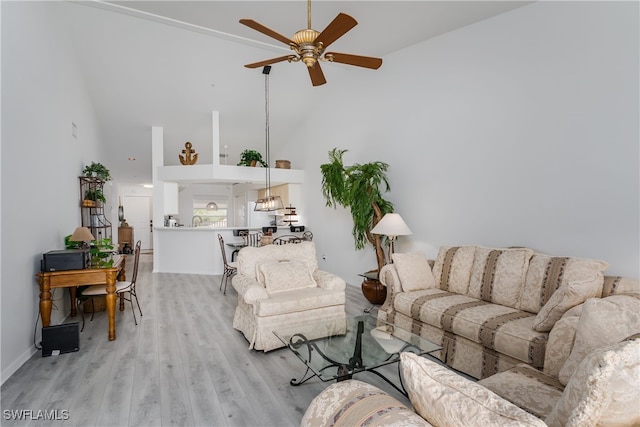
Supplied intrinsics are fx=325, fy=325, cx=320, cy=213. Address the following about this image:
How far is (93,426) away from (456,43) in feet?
16.4

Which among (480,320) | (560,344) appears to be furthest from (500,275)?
(560,344)

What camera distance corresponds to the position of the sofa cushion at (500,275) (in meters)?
2.94

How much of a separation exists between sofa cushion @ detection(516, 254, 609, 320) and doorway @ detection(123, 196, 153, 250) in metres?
11.9

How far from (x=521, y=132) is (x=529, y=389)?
2633mm

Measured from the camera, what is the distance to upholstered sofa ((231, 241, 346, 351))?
3082 millimetres

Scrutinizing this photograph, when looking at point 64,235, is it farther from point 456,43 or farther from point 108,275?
point 456,43

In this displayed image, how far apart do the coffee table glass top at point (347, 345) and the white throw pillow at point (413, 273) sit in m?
0.82

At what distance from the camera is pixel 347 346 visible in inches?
93.0

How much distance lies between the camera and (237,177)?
22.7 feet

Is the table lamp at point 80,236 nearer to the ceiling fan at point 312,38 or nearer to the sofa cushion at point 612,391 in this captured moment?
the ceiling fan at point 312,38

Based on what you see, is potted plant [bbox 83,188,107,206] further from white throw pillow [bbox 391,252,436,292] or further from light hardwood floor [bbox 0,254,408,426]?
white throw pillow [bbox 391,252,436,292]

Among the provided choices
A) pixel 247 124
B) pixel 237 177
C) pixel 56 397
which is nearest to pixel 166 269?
pixel 237 177

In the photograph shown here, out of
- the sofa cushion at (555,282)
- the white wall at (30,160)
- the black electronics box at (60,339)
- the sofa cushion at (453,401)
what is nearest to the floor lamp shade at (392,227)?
the sofa cushion at (555,282)

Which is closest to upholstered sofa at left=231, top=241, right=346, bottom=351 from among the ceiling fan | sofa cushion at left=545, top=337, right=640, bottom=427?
sofa cushion at left=545, top=337, right=640, bottom=427
